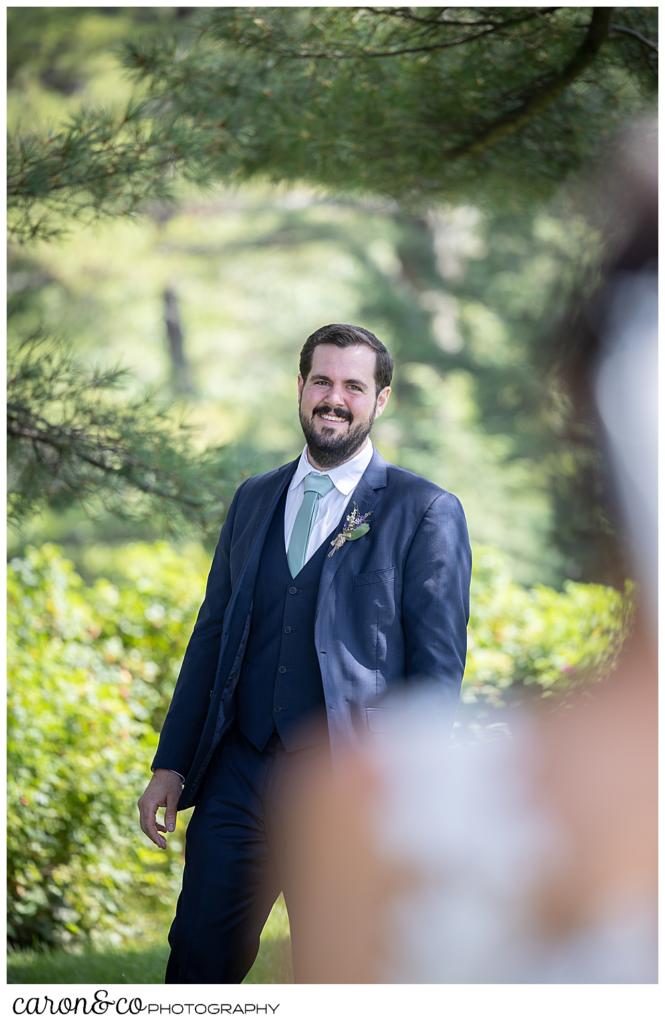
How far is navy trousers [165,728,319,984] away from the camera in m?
2.21

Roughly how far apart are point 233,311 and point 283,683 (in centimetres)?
915

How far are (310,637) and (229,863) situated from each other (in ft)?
1.54

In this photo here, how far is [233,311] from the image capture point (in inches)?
433

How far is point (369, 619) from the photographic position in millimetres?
2188

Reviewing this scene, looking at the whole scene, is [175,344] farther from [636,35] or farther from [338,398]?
[338,398]

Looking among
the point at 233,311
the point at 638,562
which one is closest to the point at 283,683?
the point at 638,562

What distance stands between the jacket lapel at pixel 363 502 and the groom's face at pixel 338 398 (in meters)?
0.07

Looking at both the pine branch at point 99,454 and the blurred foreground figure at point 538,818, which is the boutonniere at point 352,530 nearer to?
the blurred foreground figure at point 538,818

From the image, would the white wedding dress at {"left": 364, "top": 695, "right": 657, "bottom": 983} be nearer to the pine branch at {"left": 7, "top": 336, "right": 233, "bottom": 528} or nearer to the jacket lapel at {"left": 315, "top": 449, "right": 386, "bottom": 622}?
the jacket lapel at {"left": 315, "top": 449, "right": 386, "bottom": 622}

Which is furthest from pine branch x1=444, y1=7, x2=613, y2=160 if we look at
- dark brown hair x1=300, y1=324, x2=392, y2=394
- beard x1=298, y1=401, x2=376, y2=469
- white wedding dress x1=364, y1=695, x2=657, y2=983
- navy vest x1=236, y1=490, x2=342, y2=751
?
white wedding dress x1=364, y1=695, x2=657, y2=983

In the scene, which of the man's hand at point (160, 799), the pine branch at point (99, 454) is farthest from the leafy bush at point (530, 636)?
the man's hand at point (160, 799)

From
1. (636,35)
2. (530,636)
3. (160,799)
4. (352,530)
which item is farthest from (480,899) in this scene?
(636,35)

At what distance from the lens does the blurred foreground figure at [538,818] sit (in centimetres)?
224

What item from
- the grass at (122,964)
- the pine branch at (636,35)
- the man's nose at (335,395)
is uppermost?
the pine branch at (636,35)
